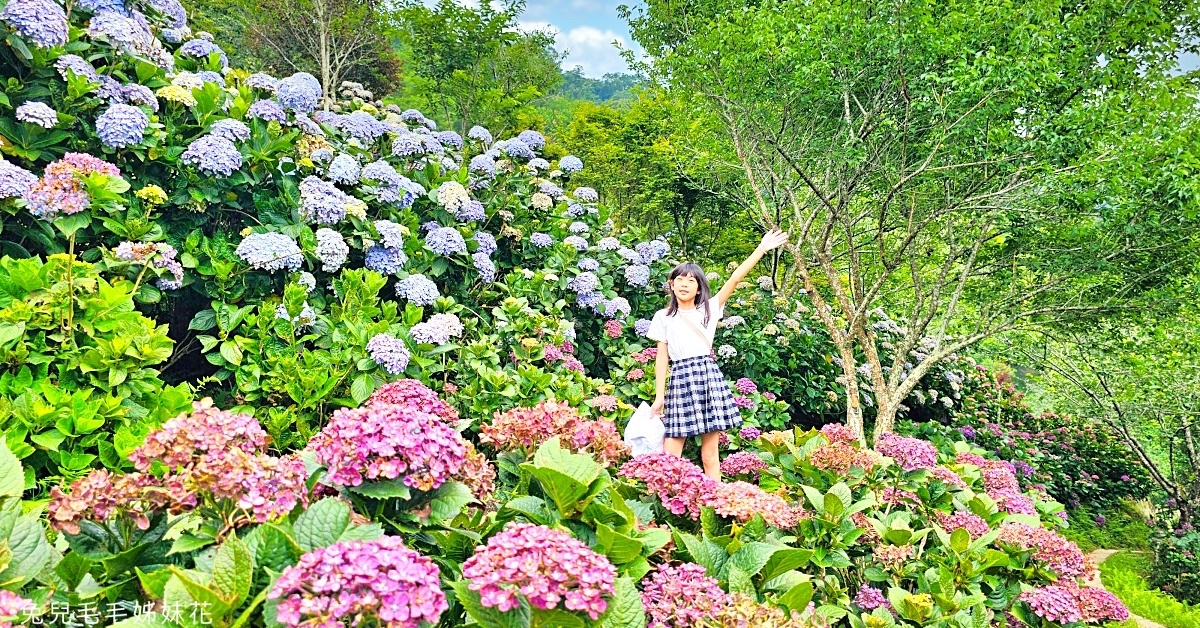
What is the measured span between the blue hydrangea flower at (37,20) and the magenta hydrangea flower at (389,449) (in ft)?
8.85

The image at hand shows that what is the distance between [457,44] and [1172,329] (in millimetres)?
8751

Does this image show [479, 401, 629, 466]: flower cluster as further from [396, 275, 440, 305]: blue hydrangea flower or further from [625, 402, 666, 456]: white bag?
[396, 275, 440, 305]: blue hydrangea flower

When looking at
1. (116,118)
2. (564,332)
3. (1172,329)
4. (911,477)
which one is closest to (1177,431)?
(1172,329)

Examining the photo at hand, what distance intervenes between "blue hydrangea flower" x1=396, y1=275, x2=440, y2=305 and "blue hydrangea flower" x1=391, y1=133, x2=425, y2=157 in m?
1.19

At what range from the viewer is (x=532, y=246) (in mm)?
4586

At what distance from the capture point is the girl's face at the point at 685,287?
329 centimetres

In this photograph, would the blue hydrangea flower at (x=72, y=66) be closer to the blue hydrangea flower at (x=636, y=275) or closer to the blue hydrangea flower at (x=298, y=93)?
the blue hydrangea flower at (x=298, y=93)

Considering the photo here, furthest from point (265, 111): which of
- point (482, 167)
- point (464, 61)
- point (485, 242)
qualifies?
point (464, 61)

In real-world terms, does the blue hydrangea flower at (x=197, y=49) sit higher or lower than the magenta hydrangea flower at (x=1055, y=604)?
higher

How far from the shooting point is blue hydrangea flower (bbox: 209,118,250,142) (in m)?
3.14

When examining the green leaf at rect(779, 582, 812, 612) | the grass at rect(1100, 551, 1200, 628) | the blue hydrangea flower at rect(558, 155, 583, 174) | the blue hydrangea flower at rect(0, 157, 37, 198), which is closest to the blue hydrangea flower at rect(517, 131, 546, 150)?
the blue hydrangea flower at rect(558, 155, 583, 174)

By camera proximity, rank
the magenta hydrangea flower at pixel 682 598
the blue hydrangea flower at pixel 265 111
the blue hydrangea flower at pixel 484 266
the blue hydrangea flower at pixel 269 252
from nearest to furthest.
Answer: the magenta hydrangea flower at pixel 682 598
the blue hydrangea flower at pixel 269 252
the blue hydrangea flower at pixel 265 111
the blue hydrangea flower at pixel 484 266

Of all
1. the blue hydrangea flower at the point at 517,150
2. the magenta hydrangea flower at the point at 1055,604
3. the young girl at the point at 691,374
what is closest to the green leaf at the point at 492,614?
the magenta hydrangea flower at the point at 1055,604

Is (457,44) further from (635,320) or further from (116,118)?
(116,118)
